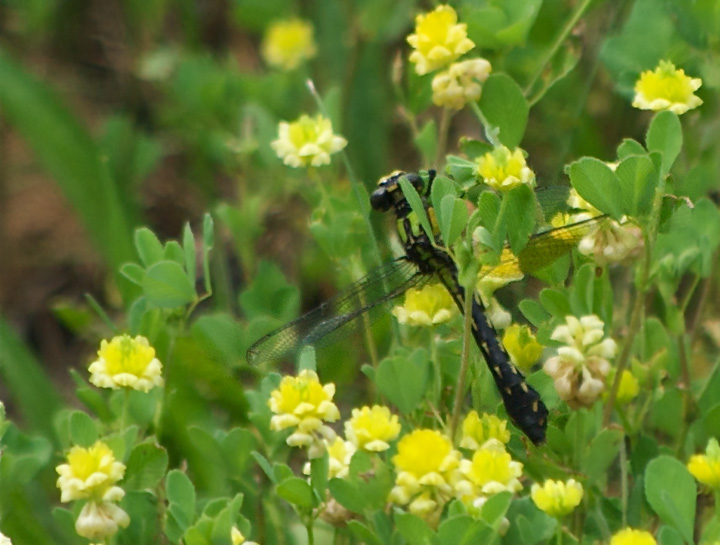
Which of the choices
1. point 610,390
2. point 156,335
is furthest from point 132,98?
point 610,390

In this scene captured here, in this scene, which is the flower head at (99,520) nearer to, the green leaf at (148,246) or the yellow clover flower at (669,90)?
the green leaf at (148,246)

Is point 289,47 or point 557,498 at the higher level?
point 289,47

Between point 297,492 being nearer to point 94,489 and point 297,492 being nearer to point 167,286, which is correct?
point 94,489

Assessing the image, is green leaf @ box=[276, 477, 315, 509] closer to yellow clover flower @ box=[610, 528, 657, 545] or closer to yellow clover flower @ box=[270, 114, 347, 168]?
yellow clover flower @ box=[610, 528, 657, 545]

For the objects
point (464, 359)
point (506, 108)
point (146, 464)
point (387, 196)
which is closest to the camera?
point (464, 359)

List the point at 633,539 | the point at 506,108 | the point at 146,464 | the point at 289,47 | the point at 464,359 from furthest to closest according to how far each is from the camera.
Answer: the point at 289,47, the point at 506,108, the point at 146,464, the point at 464,359, the point at 633,539

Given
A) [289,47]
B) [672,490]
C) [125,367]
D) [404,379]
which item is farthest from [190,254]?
[289,47]
